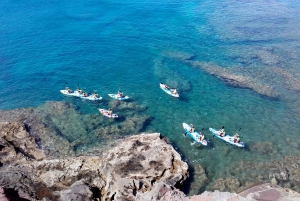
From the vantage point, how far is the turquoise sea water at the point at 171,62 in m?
35.7

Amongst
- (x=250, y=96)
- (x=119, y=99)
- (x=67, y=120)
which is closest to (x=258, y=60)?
(x=250, y=96)

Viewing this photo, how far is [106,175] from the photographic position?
25.3 meters

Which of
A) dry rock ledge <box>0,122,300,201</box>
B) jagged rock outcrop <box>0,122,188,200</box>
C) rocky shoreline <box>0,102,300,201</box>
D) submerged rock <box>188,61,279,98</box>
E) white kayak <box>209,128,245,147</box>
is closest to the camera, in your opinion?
dry rock ledge <box>0,122,300,201</box>

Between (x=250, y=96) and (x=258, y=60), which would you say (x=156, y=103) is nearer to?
(x=250, y=96)

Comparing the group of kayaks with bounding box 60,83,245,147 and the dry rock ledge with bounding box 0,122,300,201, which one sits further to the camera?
the group of kayaks with bounding box 60,83,245,147

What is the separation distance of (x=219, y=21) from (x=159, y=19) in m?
15.0

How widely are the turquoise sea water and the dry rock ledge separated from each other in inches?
198

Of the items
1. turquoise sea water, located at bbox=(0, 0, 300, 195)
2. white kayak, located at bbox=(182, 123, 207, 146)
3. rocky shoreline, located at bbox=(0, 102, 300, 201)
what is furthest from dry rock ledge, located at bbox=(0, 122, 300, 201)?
turquoise sea water, located at bbox=(0, 0, 300, 195)

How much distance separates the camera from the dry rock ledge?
72.1ft

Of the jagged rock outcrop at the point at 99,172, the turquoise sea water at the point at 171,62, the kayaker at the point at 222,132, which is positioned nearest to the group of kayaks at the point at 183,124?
the kayaker at the point at 222,132

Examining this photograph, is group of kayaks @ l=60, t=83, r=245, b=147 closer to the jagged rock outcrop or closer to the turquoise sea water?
the turquoise sea water

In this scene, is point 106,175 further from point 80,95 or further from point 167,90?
point 167,90

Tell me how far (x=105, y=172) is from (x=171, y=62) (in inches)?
1137

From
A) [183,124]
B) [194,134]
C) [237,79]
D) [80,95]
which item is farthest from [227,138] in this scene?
[80,95]
